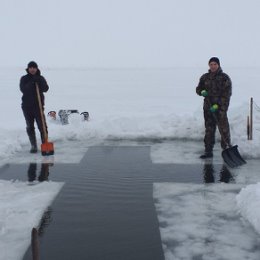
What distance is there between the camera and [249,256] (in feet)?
12.2

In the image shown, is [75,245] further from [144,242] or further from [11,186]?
[11,186]

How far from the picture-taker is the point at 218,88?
7.63 metres

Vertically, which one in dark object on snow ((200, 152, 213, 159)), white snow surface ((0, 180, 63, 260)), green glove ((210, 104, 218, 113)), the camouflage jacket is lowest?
dark object on snow ((200, 152, 213, 159))

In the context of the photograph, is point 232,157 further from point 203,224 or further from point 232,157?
point 203,224

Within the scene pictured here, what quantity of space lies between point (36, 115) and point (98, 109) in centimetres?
1448

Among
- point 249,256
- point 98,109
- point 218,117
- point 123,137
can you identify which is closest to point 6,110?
point 98,109

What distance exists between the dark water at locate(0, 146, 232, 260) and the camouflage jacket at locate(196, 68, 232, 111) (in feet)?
4.21

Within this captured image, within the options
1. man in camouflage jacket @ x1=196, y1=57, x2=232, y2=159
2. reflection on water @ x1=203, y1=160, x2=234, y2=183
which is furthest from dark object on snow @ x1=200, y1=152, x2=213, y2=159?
reflection on water @ x1=203, y1=160, x2=234, y2=183

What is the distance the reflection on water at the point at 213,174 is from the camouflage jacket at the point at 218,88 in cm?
122

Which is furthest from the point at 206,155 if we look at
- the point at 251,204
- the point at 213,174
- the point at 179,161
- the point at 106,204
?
the point at 106,204

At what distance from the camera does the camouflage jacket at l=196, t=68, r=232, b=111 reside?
7555 mm

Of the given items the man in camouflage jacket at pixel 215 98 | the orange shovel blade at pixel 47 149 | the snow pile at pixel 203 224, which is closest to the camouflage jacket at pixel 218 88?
the man in camouflage jacket at pixel 215 98

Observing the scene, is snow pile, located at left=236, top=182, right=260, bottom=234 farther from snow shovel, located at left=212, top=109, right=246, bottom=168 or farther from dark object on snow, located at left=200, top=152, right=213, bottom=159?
dark object on snow, located at left=200, top=152, right=213, bottom=159

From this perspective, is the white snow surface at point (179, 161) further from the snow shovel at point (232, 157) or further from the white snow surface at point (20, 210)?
the snow shovel at point (232, 157)
